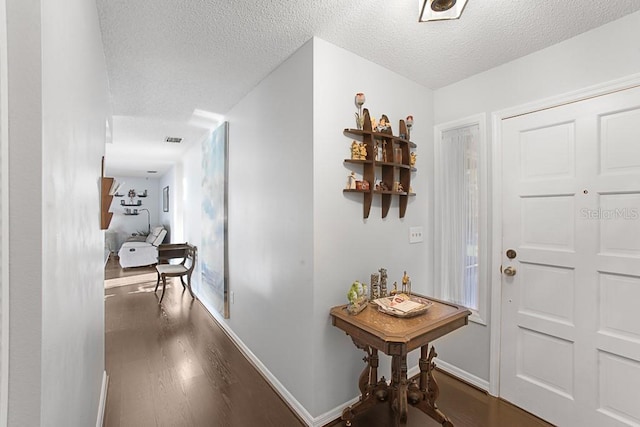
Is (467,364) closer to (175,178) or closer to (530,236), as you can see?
(530,236)

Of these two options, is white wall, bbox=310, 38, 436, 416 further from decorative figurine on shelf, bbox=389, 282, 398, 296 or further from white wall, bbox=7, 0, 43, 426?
white wall, bbox=7, 0, 43, 426

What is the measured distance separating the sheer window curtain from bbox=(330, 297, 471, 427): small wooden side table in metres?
0.60

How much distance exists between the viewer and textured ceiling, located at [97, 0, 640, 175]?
1576mm

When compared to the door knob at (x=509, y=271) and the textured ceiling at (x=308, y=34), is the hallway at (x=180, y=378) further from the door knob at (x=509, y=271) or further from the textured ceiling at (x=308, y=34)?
the textured ceiling at (x=308, y=34)

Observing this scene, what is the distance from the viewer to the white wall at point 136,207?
8703 mm

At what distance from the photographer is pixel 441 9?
51.6 inches

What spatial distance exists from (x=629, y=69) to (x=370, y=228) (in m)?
1.74

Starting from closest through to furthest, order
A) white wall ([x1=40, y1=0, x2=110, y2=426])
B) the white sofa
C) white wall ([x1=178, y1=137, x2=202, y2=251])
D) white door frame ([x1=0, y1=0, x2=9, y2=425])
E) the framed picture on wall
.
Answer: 1. white door frame ([x1=0, y1=0, x2=9, y2=425])
2. white wall ([x1=40, y1=0, x2=110, y2=426])
3. white wall ([x1=178, y1=137, x2=202, y2=251])
4. the white sofa
5. the framed picture on wall

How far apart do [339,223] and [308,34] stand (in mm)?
1224

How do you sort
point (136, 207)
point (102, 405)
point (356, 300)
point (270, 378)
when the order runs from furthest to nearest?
point (136, 207)
point (270, 378)
point (102, 405)
point (356, 300)

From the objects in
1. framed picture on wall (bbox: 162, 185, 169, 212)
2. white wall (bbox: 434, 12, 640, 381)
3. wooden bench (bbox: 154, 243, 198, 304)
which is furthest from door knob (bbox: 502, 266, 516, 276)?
framed picture on wall (bbox: 162, 185, 169, 212)

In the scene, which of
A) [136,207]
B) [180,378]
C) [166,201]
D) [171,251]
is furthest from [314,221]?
[136,207]

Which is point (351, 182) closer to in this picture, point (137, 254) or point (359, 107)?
point (359, 107)

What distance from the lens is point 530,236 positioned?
204 cm
